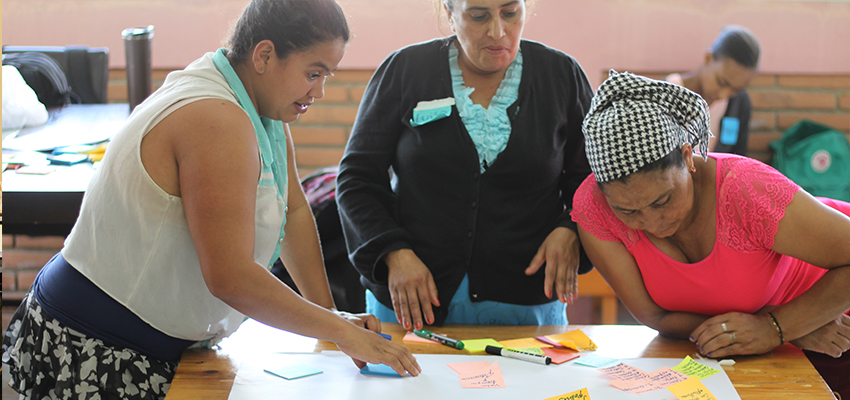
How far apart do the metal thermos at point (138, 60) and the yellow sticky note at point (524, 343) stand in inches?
71.6

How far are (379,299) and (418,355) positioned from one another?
260mm

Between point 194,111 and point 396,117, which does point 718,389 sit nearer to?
point 396,117

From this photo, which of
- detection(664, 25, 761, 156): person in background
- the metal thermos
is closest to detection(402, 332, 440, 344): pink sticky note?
the metal thermos

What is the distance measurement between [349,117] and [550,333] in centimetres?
200

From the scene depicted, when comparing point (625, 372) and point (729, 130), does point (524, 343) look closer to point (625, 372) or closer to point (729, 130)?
point (625, 372)

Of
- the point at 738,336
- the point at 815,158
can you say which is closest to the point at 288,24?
the point at 738,336

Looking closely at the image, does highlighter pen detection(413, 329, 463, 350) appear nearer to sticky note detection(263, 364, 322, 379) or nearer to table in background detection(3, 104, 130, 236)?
sticky note detection(263, 364, 322, 379)

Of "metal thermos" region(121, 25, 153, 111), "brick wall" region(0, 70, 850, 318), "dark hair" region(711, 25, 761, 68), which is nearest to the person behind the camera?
"metal thermos" region(121, 25, 153, 111)

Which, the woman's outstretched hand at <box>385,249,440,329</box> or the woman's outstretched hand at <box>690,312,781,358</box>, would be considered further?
Answer: the woman's outstretched hand at <box>385,249,440,329</box>

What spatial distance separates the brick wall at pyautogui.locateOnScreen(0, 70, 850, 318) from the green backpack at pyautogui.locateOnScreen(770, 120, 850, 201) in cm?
8

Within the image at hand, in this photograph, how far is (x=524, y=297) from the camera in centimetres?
142

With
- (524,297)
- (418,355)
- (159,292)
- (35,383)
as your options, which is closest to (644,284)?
(524,297)

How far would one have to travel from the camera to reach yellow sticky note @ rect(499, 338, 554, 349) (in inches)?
49.1

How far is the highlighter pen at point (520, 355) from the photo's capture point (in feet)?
3.85
